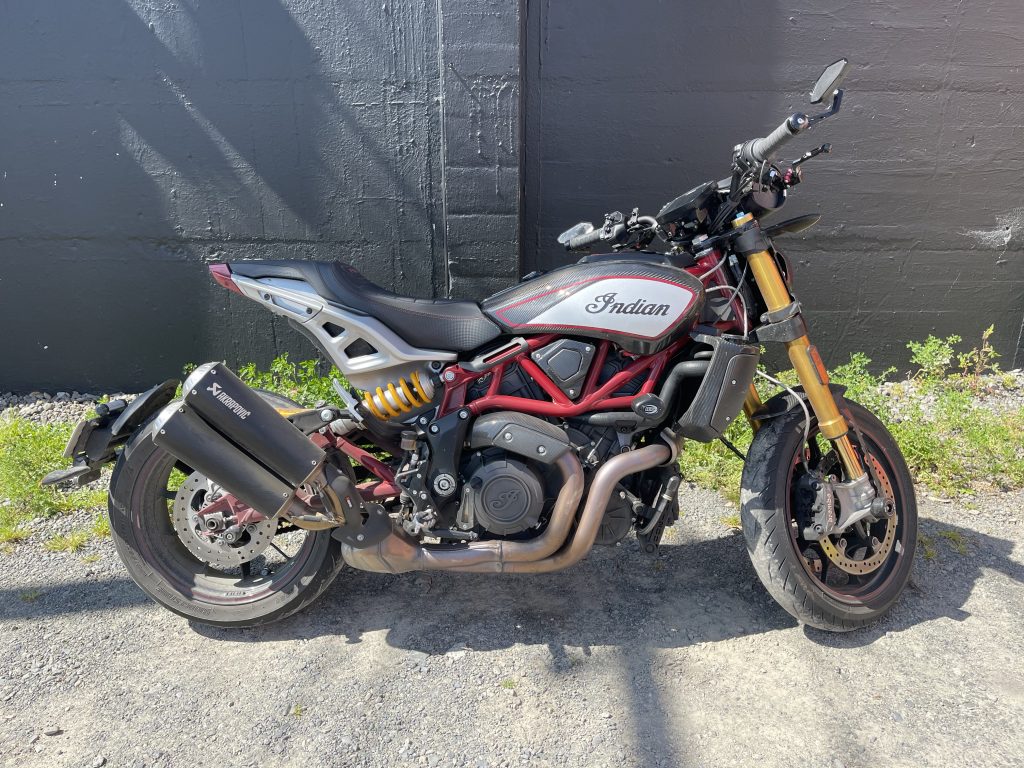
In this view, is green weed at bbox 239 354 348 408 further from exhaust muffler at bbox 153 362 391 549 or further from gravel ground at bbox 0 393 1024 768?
exhaust muffler at bbox 153 362 391 549

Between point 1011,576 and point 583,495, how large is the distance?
76.0 inches

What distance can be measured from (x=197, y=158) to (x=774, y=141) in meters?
3.51

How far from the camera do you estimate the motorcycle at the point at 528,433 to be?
2.28 meters

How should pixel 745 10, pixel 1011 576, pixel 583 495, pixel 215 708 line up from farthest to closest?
1. pixel 745 10
2. pixel 1011 576
3. pixel 583 495
4. pixel 215 708

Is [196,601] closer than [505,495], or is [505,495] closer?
[505,495]

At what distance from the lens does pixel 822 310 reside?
15.1 ft

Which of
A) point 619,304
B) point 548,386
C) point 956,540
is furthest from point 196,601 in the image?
point 956,540

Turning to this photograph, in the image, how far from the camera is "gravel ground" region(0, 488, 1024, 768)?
6.80 ft

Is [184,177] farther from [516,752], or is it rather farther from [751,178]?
[516,752]

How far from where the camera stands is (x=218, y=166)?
4270 mm

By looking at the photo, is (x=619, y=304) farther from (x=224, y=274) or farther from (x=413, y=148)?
(x=413, y=148)

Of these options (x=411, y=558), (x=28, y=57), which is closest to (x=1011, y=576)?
(x=411, y=558)

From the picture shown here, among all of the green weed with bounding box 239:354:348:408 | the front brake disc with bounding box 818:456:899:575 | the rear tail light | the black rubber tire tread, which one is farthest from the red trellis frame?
the green weed with bounding box 239:354:348:408

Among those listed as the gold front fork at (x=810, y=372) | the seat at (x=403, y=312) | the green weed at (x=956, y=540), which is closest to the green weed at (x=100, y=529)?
the seat at (x=403, y=312)
